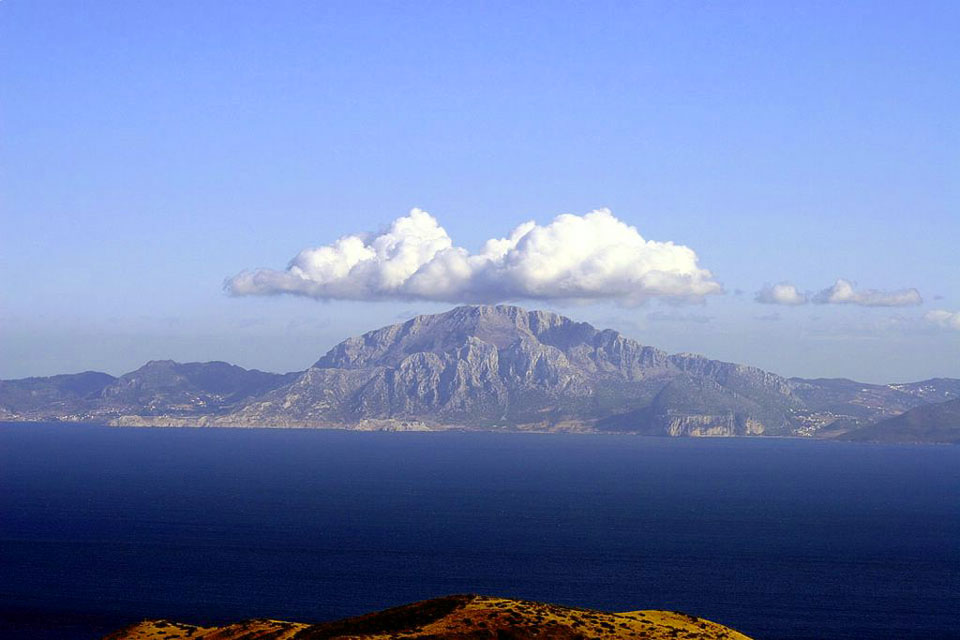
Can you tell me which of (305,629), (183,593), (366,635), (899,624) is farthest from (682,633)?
(183,593)

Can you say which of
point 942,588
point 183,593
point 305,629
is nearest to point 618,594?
point 942,588

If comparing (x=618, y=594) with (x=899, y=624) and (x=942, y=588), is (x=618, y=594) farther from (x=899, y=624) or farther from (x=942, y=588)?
(x=942, y=588)

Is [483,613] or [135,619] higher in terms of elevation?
[483,613]

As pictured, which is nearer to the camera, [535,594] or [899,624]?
[899,624]

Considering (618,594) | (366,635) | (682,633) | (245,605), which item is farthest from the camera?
(618,594)

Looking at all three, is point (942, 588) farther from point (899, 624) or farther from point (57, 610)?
point (57, 610)

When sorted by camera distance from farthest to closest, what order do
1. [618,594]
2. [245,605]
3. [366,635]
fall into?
[618,594] < [245,605] < [366,635]

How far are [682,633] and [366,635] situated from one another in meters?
31.7

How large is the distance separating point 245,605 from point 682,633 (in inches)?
3785

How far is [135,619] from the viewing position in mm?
164250

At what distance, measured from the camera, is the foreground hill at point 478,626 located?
309ft

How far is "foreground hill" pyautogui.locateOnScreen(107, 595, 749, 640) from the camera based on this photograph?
9406cm

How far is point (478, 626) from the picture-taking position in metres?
94.8

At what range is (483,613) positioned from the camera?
324ft
